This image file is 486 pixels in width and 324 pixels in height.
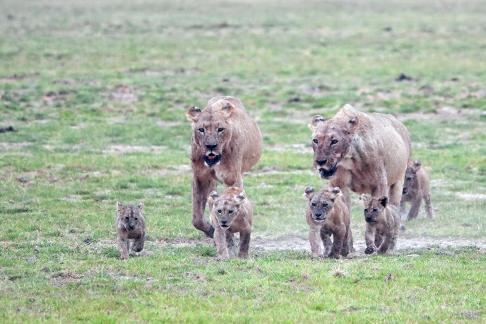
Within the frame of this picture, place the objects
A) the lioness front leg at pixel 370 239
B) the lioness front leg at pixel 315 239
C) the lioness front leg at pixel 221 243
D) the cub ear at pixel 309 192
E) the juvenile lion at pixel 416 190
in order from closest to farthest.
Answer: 1. the lioness front leg at pixel 221 243
2. the lioness front leg at pixel 315 239
3. the cub ear at pixel 309 192
4. the lioness front leg at pixel 370 239
5. the juvenile lion at pixel 416 190

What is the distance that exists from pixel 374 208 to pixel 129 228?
7.99 ft

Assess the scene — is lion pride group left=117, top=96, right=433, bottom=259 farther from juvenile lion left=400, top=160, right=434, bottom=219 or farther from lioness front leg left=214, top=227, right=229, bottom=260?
juvenile lion left=400, top=160, right=434, bottom=219

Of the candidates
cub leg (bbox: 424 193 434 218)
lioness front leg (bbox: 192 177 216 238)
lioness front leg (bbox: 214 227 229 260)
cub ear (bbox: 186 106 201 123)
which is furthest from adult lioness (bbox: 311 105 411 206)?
cub leg (bbox: 424 193 434 218)

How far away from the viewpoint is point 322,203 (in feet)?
38.6

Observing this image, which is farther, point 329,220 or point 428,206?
point 428,206

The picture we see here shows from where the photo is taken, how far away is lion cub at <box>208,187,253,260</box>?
11.7 metres

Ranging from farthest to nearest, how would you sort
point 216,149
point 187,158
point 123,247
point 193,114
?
point 187,158, point 193,114, point 216,149, point 123,247

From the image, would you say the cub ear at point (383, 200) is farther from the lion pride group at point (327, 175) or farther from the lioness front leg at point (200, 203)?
the lioness front leg at point (200, 203)

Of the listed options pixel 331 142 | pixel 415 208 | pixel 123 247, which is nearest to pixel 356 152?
pixel 331 142

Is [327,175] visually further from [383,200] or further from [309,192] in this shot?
[383,200]

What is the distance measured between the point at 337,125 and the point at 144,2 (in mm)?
44862

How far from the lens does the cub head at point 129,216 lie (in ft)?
38.5

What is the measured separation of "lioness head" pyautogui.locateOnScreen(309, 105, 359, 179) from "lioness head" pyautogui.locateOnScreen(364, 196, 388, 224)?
19.5 inches

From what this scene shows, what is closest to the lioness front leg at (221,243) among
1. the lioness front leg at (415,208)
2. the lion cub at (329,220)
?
the lion cub at (329,220)
